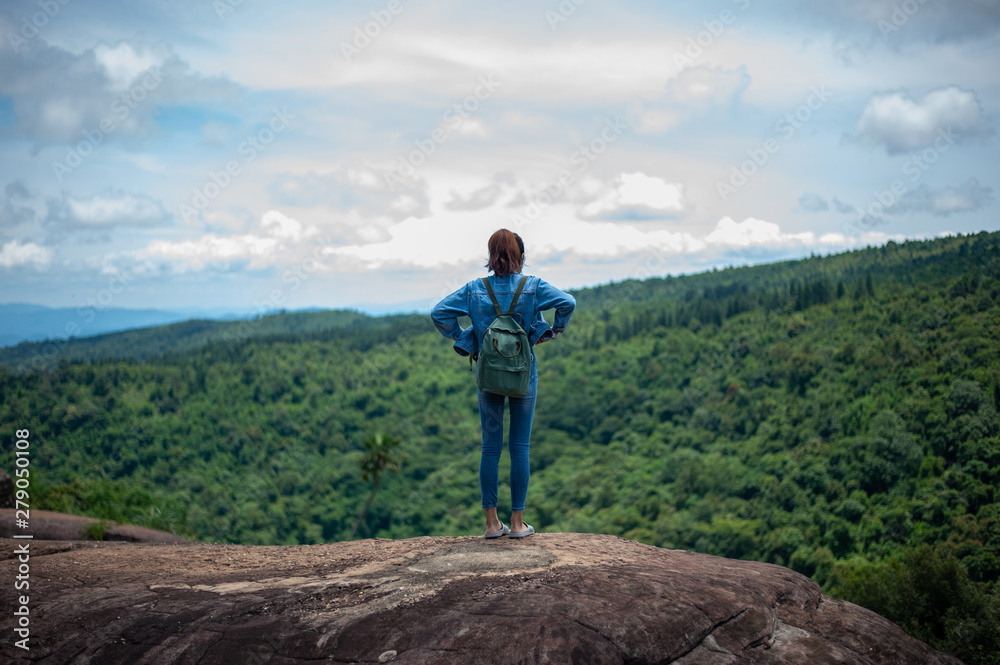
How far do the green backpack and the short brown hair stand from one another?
0.46 metres

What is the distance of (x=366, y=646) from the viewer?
3.70 m

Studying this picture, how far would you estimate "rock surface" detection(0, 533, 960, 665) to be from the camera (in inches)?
146

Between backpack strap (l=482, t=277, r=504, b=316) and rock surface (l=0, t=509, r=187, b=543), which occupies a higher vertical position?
backpack strap (l=482, t=277, r=504, b=316)

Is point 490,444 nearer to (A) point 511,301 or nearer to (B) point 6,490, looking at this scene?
(A) point 511,301

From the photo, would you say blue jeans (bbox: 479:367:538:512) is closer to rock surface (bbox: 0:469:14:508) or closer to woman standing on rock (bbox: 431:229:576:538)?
woman standing on rock (bbox: 431:229:576:538)

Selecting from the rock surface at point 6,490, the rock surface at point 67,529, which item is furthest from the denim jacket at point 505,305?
the rock surface at point 6,490

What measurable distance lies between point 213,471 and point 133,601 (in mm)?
86619

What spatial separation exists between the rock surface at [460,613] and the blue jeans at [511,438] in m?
0.46

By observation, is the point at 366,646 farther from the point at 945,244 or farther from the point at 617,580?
the point at 945,244

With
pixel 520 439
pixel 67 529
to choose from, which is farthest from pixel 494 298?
pixel 67 529

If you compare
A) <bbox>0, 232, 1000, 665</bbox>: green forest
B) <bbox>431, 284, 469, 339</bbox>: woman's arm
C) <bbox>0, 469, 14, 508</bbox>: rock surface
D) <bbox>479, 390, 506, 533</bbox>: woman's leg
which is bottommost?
<bbox>0, 232, 1000, 665</bbox>: green forest

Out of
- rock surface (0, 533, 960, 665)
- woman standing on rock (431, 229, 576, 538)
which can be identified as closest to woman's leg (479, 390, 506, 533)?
woman standing on rock (431, 229, 576, 538)

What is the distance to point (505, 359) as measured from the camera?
5.01m

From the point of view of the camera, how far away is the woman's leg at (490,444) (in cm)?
523
